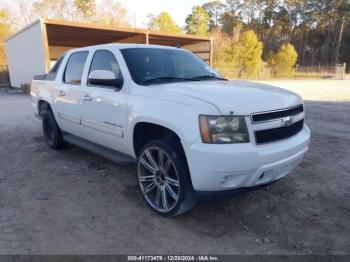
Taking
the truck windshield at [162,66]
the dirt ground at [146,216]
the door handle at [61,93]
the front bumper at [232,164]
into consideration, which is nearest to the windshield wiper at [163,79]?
the truck windshield at [162,66]

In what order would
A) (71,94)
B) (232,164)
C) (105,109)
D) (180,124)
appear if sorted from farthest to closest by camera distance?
(71,94) < (105,109) < (180,124) < (232,164)

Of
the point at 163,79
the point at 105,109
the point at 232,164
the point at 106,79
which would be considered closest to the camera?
the point at 232,164

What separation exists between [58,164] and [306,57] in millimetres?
69906

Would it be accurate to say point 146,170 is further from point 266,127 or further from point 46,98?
point 46,98

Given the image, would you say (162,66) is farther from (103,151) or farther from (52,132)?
(52,132)

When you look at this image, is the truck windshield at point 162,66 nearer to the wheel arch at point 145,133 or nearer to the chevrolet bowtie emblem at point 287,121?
the wheel arch at point 145,133

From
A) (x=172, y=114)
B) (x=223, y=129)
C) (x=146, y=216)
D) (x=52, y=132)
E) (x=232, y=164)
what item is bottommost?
(x=146, y=216)

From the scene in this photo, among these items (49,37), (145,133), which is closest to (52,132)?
(145,133)

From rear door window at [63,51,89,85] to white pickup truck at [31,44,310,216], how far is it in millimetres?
36

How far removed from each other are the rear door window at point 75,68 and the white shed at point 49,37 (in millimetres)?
13316

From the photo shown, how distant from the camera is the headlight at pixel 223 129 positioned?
8.95 feet

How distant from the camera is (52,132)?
19.1 feet

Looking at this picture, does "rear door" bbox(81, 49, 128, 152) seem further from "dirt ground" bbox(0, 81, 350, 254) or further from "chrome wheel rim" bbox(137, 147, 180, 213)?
"dirt ground" bbox(0, 81, 350, 254)

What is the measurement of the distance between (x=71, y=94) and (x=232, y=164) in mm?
3166
